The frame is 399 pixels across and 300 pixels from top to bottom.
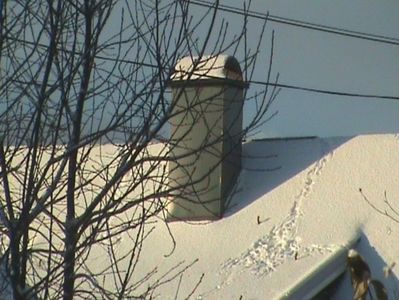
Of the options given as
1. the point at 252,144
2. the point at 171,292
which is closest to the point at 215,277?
the point at 171,292

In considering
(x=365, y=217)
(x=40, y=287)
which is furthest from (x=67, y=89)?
(x=365, y=217)

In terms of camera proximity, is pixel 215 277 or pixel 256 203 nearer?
pixel 215 277

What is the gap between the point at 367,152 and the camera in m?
10.3

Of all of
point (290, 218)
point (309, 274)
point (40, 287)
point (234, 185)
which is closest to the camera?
point (40, 287)

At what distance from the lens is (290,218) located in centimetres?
1003

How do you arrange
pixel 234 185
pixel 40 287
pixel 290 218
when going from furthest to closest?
pixel 234 185 → pixel 290 218 → pixel 40 287

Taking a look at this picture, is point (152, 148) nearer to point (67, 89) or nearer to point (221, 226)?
point (221, 226)

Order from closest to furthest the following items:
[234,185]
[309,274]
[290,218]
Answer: [309,274] < [290,218] < [234,185]

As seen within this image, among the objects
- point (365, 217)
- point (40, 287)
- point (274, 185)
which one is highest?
point (274, 185)

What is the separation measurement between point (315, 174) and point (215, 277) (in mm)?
1267

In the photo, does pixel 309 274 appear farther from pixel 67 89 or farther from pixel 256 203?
pixel 67 89

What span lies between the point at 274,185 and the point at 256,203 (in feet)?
0.75

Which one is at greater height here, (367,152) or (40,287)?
(367,152)

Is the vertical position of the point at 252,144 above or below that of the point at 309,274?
above
